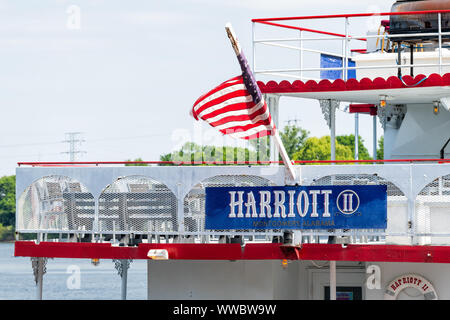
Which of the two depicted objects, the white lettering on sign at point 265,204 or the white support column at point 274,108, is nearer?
the white lettering on sign at point 265,204

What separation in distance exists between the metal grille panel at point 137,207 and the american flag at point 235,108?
6.30 feet

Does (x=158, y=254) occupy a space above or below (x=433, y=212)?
below

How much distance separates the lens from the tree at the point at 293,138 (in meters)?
93.4

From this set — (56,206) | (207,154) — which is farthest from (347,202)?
(207,154)

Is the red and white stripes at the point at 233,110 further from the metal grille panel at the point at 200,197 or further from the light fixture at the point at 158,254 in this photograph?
the light fixture at the point at 158,254

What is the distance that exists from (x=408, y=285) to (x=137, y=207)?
4.89 metres

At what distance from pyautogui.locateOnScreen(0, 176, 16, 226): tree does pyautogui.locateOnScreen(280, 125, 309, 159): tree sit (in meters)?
29.2

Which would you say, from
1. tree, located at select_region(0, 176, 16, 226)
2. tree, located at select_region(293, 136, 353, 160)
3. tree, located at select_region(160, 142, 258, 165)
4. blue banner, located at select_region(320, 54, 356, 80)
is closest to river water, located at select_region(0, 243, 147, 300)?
tree, located at select_region(0, 176, 16, 226)

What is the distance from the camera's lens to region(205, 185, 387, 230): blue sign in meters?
15.3

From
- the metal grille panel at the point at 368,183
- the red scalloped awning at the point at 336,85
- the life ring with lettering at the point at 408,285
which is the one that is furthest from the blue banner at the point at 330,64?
the life ring with lettering at the point at 408,285

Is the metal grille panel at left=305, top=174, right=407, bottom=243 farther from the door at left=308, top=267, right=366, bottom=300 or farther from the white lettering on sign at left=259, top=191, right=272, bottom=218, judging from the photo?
the door at left=308, top=267, right=366, bottom=300

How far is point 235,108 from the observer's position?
14.7m

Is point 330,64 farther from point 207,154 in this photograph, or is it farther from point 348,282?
point 207,154
